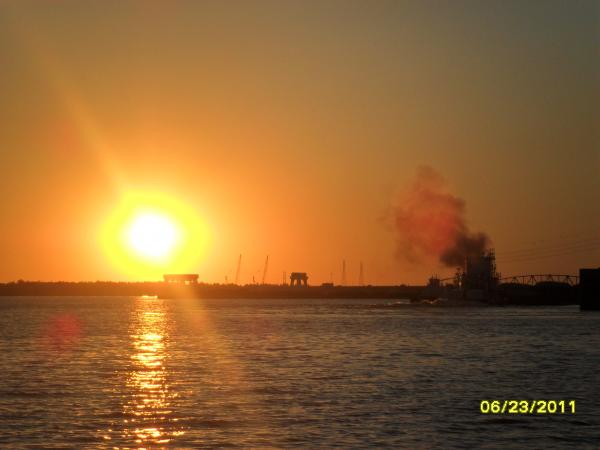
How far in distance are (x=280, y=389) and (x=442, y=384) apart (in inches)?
360

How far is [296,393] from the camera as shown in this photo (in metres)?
43.9

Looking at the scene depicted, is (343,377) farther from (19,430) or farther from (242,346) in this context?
(242,346)

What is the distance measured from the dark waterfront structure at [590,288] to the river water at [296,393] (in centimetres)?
8592

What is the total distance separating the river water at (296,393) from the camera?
32.1 metres

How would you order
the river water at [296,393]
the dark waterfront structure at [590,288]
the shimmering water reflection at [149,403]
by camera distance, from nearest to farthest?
the river water at [296,393] < the shimmering water reflection at [149,403] < the dark waterfront structure at [590,288]

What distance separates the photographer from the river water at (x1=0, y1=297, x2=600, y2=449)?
32.1 m

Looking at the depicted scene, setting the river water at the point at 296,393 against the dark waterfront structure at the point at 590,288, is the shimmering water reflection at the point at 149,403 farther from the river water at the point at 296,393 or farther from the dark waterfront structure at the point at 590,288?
the dark waterfront structure at the point at 590,288

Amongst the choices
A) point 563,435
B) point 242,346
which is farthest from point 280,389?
point 242,346

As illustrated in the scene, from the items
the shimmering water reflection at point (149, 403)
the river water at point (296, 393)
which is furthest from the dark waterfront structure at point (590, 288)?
the shimmering water reflection at point (149, 403)

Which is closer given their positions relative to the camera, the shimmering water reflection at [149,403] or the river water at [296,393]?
the river water at [296,393]

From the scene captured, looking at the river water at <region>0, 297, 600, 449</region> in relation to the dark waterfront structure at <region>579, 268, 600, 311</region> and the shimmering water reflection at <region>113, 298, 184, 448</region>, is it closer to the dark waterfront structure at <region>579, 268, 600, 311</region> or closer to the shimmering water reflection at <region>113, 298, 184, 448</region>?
the shimmering water reflection at <region>113, 298, 184, 448</region>

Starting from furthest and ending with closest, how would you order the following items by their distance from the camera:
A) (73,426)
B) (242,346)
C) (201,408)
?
(242,346)
(201,408)
(73,426)

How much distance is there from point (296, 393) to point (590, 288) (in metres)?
138

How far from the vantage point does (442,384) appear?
48031 millimetres
